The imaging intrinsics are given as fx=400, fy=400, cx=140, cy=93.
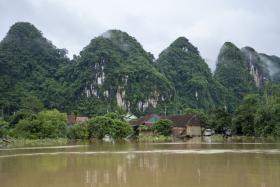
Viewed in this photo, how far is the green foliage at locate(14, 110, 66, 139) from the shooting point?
36500 millimetres

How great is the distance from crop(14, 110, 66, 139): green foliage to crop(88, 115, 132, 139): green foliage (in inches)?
128

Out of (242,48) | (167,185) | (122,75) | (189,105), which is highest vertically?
(242,48)

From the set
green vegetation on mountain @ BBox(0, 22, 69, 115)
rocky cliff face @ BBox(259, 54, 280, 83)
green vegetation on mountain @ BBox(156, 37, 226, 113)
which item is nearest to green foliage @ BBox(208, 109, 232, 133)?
green vegetation on mountain @ BBox(0, 22, 69, 115)

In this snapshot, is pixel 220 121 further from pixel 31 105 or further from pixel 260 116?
pixel 31 105

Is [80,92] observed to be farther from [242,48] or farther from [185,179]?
[185,179]

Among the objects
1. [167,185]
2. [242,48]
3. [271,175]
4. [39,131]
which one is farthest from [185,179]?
[242,48]

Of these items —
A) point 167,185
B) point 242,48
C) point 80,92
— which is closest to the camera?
point 167,185

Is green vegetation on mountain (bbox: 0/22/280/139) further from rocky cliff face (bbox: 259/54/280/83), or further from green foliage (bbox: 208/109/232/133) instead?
rocky cliff face (bbox: 259/54/280/83)

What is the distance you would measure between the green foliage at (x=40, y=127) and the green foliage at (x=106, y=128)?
10.7 feet

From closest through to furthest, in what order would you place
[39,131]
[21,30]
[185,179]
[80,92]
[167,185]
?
[167,185]
[185,179]
[39,131]
[80,92]
[21,30]

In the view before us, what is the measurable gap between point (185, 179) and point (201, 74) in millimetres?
78423

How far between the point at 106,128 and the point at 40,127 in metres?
6.61

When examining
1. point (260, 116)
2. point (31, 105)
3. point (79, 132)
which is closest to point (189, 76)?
point (31, 105)

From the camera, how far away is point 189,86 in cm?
8325
